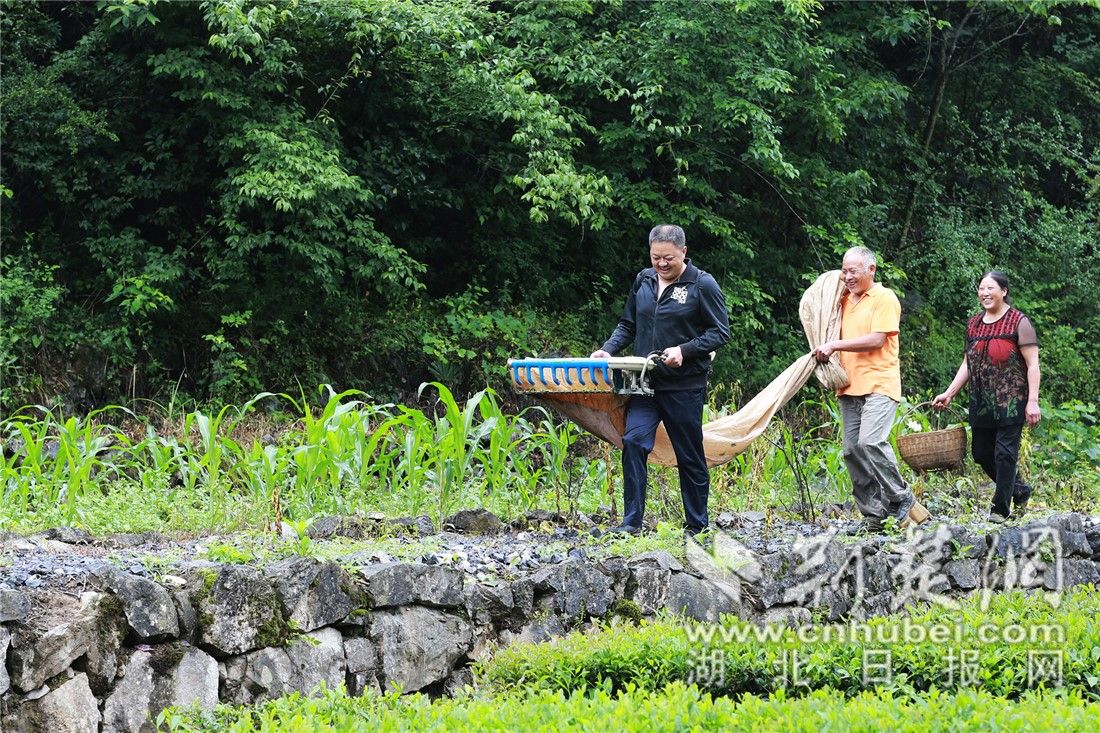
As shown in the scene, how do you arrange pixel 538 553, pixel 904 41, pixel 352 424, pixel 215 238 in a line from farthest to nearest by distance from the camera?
pixel 904 41 → pixel 215 238 → pixel 352 424 → pixel 538 553

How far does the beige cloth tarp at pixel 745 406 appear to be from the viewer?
20.5 ft

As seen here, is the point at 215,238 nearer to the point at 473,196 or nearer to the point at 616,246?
the point at 473,196

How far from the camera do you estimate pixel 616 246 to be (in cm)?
1557

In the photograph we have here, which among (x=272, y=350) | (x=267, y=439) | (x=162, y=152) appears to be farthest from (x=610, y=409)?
(x=162, y=152)

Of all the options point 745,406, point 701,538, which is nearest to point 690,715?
point 701,538

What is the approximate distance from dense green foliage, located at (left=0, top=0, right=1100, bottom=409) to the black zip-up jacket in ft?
21.4

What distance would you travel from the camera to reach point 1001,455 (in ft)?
24.1

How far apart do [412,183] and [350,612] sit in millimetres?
10049

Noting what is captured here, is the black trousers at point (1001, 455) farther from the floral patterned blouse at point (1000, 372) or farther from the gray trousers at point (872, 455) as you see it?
the gray trousers at point (872, 455)

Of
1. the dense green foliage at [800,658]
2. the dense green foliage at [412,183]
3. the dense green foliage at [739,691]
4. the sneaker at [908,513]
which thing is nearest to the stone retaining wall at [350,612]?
the dense green foliage at [739,691]

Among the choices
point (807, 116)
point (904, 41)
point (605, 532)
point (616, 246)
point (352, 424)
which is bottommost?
point (605, 532)

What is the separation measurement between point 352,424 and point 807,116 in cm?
979

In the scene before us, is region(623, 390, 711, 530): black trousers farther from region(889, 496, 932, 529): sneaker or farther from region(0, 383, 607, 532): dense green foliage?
region(889, 496, 932, 529): sneaker

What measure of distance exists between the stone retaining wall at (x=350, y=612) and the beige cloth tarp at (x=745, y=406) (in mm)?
657
